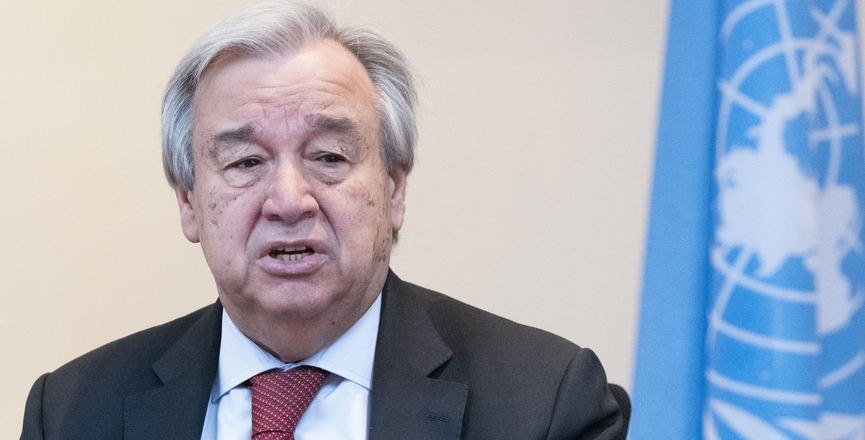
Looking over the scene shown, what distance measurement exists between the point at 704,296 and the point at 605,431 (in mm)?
460

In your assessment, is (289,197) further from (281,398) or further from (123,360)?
(123,360)

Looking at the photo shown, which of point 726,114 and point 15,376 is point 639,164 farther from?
point 15,376

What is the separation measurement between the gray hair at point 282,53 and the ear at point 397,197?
19mm

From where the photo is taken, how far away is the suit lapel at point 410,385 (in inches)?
64.3

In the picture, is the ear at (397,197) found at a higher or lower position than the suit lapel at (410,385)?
higher

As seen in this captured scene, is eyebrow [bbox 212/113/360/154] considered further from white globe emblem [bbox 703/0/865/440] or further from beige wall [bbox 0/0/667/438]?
beige wall [bbox 0/0/667/438]

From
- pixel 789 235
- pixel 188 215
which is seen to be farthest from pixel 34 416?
pixel 789 235

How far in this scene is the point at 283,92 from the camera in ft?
5.51

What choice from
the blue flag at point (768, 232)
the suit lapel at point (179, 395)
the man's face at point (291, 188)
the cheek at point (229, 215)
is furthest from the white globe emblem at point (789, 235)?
the suit lapel at point (179, 395)

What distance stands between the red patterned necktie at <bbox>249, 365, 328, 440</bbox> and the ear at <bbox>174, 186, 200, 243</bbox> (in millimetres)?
350

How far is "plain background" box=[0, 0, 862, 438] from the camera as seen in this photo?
2.64 m

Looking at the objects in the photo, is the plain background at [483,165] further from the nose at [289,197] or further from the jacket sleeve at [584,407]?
the nose at [289,197]

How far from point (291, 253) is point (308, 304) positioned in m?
0.10

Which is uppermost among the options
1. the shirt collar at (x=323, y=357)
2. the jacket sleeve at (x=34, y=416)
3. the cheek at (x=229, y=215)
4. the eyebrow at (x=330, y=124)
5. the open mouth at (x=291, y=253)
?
the eyebrow at (x=330, y=124)
